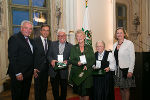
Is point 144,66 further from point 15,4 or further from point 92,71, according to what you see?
point 15,4

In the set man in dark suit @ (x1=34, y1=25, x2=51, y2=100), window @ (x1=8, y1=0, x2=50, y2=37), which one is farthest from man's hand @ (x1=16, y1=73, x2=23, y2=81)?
window @ (x1=8, y1=0, x2=50, y2=37)

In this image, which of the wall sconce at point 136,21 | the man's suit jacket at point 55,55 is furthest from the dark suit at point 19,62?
the wall sconce at point 136,21

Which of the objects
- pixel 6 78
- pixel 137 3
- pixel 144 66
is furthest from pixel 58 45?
pixel 137 3

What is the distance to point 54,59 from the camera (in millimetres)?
2455

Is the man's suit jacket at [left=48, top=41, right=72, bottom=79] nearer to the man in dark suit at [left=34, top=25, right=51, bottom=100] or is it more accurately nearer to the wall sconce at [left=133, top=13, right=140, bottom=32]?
the man in dark suit at [left=34, top=25, right=51, bottom=100]

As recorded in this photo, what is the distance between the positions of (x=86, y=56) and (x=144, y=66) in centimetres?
94

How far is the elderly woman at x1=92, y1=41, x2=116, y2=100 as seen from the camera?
7.97 ft

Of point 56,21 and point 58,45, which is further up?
point 56,21

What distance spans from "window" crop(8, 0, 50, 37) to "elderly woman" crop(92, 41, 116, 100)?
9.27 feet

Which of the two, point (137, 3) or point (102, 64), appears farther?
point (137, 3)

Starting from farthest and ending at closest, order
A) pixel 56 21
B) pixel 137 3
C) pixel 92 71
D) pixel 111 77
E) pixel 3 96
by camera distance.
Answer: pixel 137 3 < pixel 56 21 < pixel 3 96 < pixel 111 77 < pixel 92 71

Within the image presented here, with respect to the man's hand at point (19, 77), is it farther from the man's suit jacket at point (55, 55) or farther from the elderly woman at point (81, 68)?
the elderly woman at point (81, 68)

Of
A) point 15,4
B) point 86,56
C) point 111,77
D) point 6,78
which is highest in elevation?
point 15,4

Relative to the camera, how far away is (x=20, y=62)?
2072 millimetres
